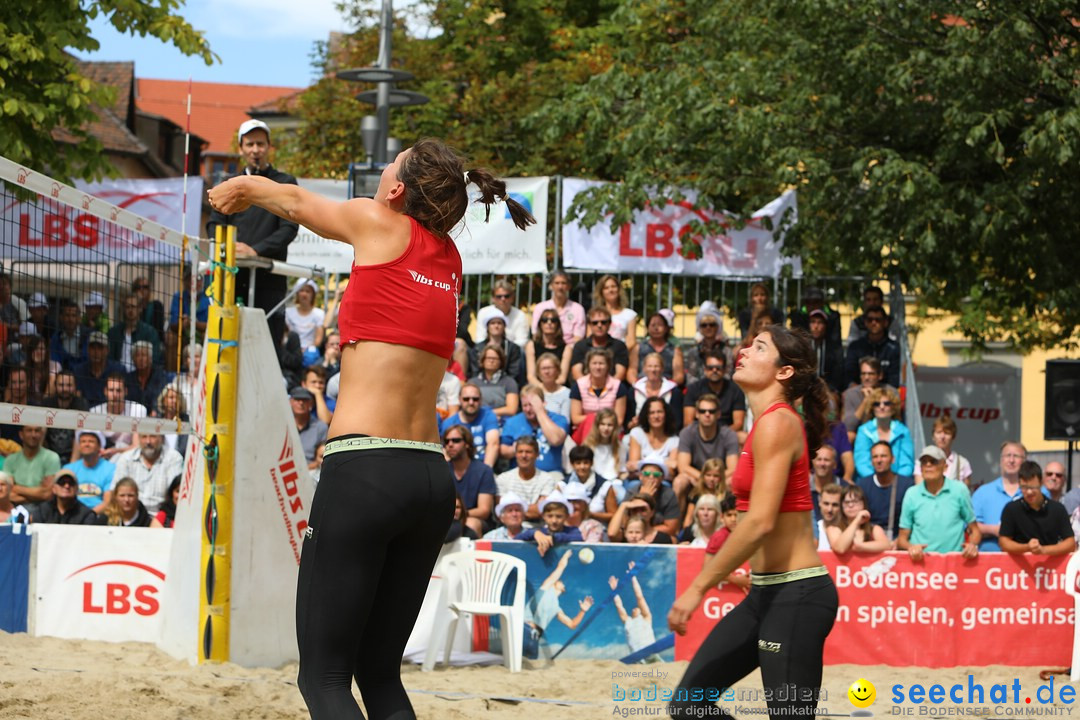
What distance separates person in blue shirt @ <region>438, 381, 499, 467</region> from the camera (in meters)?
11.4

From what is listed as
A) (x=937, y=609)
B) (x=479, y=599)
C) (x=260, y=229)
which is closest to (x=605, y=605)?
(x=479, y=599)

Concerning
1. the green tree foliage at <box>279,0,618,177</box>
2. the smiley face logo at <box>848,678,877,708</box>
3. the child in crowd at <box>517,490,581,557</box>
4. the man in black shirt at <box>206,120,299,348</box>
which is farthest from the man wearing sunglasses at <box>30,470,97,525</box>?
the green tree foliage at <box>279,0,618,177</box>

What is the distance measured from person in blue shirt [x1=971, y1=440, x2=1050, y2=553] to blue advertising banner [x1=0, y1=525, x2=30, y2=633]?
7.11 m

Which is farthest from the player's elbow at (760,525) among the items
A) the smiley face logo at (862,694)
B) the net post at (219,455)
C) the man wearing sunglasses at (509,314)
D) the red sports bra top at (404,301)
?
the man wearing sunglasses at (509,314)

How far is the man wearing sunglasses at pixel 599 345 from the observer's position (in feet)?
41.0

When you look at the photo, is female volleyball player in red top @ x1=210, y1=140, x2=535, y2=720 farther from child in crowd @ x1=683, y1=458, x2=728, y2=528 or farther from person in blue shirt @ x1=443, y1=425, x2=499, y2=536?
child in crowd @ x1=683, y1=458, x2=728, y2=528

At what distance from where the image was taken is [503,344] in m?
13.0

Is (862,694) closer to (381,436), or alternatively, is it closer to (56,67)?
(381,436)

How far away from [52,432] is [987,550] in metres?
7.95

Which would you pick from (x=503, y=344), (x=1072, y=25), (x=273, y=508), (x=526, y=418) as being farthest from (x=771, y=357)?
(x=1072, y=25)

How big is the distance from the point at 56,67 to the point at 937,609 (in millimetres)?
8786

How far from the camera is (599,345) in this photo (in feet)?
41.4

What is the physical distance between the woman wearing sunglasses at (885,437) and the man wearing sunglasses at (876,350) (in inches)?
51.0

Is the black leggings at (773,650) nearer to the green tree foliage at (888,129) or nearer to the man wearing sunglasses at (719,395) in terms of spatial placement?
the man wearing sunglasses at (719,395)
